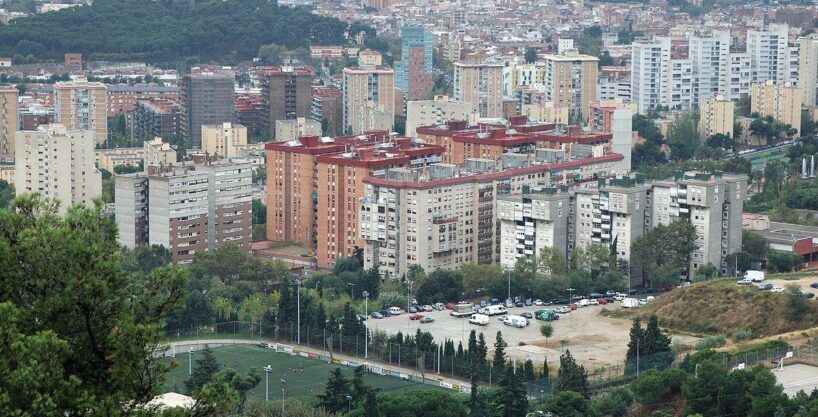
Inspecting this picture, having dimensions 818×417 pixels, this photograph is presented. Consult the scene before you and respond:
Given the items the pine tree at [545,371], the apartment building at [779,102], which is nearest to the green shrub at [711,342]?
the pine tree at [545,371]

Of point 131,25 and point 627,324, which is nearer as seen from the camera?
point 627,324

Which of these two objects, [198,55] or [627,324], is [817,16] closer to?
[198,55]

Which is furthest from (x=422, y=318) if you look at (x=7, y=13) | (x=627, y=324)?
(x=7, y=13)

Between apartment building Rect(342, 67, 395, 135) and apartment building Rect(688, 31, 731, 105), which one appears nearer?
apartment building Rect(342, 67, 395, 135)

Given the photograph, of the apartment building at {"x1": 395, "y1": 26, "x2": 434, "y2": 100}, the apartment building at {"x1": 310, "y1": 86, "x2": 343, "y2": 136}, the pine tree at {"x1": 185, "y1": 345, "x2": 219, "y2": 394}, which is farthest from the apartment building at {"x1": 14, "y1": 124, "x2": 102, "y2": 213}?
the apartment building at {"x1": 395, "y1": 26, "x2": 434, "y2": 100}

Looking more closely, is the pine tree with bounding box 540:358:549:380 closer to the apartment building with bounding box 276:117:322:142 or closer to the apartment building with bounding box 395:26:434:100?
the apartment building with bounding box 276:117:322:142

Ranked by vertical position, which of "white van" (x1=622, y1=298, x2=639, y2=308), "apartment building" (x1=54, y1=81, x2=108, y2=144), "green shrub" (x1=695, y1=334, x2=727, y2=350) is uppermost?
"apartment building" (x1=54, y1=81, x2=108, y2=144)
